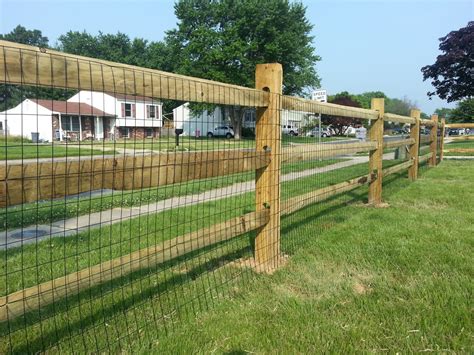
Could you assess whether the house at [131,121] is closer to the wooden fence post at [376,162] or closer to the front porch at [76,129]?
the front porch at [76,129]

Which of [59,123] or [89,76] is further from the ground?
[89,76]

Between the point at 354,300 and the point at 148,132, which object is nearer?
the point at 354,300

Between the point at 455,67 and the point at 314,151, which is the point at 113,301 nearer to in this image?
the point at 314,151

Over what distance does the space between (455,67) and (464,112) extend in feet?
46.3

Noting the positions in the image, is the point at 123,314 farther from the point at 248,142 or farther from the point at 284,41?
the point at 284,41

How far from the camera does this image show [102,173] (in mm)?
2412

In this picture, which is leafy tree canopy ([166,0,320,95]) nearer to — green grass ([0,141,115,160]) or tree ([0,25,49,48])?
green grass ([0,141,115,160])

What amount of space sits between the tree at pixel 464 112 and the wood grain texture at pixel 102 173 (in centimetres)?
5341

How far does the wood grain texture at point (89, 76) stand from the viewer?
198 centimetres

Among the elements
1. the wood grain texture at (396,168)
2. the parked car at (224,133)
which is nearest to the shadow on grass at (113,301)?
the parked car at (224,133)

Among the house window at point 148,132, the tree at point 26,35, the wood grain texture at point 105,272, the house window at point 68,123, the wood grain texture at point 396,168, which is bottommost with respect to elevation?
the wood grain texture at point 105,272

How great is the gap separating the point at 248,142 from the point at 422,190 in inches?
220

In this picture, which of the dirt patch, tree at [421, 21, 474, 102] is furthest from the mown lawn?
tree at [421, 21, 474, 102]

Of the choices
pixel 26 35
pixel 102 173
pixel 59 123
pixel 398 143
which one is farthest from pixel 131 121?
pixel 26 35
